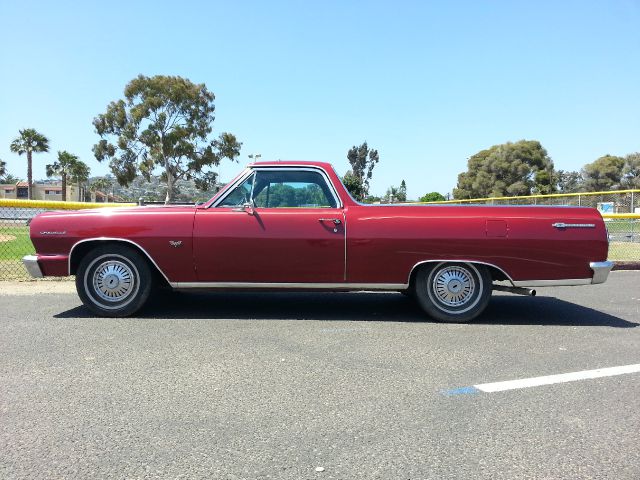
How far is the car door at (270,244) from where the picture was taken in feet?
17.4

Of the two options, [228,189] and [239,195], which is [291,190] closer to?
[239,195]

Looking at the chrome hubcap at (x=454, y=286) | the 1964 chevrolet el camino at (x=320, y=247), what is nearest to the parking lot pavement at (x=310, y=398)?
the chrome hubcap at (x=454, y=286)

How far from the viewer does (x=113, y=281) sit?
5449mm

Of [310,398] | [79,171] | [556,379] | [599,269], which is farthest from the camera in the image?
[79,171]

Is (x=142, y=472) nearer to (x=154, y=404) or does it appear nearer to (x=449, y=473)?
(x=154, y=404)

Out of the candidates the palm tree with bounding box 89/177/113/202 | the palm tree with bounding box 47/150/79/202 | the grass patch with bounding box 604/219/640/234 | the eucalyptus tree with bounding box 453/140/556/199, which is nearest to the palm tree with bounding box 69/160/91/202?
the palm tree with bounding box 47/150/79/202

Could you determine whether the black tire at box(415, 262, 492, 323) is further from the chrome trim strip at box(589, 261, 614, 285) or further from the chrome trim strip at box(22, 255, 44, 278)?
the chrome trim strip at box(22, 255, 44, 278)

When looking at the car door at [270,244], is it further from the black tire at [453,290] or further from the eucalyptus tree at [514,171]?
the eucalyptus tree at [514,171]

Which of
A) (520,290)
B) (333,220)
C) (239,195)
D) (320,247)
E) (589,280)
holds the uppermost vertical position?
(239,195)

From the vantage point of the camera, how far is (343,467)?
242 cm

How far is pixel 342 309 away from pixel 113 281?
8.11ft

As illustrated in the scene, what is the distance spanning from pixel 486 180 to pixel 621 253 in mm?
44637

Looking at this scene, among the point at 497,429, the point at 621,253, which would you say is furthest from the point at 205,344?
the point at 621,253

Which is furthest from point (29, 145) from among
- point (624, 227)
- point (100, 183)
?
point (624, 227)
